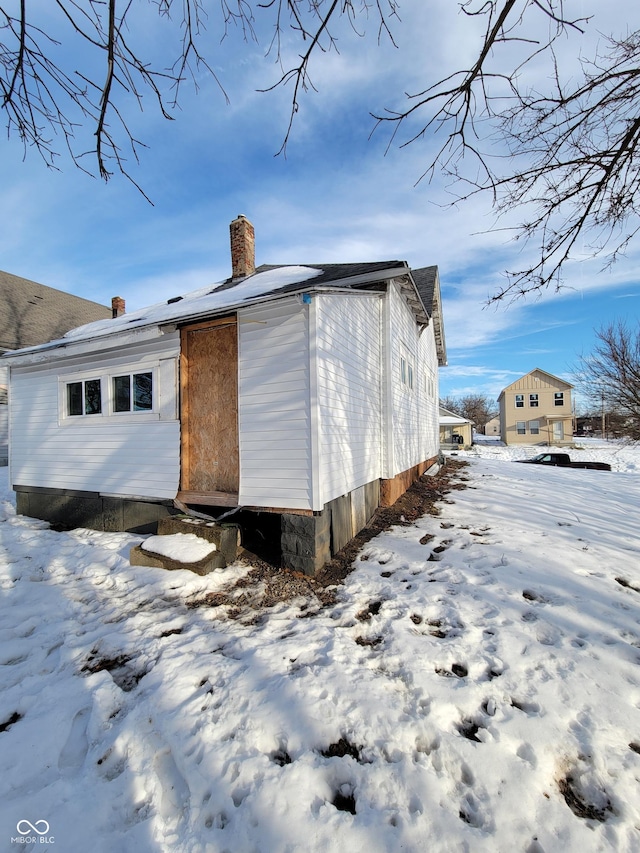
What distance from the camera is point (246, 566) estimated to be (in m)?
4.91

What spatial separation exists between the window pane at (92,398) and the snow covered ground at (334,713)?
3.28m

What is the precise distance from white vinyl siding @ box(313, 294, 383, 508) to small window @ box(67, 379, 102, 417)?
15.2ft

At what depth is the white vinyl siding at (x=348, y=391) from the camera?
4.82 metres

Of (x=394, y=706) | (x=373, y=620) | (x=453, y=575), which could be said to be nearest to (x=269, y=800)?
(x=394, y=706)

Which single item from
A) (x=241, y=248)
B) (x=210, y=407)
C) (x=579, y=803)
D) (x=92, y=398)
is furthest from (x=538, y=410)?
(x=579, y=803)

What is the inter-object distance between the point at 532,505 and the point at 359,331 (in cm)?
492

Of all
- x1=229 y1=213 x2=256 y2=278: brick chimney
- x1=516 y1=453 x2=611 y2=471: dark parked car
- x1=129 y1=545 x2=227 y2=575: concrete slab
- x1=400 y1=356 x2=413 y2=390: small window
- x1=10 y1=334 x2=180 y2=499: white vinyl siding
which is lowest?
x1=516 y1=453 x2=611 y2=471: dark parked car

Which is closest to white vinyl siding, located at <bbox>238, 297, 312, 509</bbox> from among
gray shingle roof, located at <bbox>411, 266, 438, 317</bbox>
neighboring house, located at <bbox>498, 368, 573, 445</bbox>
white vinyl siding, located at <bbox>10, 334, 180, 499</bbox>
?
white vinyl siding, located at <bbox>10, 334, 180, 499</bbox>

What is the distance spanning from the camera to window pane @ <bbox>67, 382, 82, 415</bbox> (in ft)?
23.7

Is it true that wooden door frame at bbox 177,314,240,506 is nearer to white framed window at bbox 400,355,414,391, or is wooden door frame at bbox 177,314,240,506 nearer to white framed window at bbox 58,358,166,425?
white framed window at bbox 58,358,166,425

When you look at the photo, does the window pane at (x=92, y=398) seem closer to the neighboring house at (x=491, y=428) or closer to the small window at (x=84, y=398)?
the small window at (x=84, y=398)

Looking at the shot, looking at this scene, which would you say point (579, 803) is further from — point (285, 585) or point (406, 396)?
point (406, 396)

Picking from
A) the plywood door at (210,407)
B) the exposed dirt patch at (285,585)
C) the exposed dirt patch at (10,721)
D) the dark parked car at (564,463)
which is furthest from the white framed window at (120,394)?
the dark parked car at (564,463)

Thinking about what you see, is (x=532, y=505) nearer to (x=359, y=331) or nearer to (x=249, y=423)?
(x=359, y=331)
